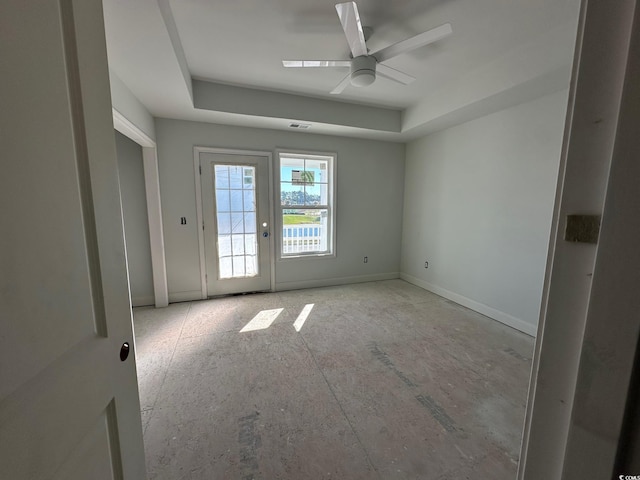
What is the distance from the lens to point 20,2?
0.45 m

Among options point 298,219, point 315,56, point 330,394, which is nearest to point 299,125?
point 315,56

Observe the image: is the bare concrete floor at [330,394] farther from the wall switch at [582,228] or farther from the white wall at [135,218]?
the wall switch at [582,228]

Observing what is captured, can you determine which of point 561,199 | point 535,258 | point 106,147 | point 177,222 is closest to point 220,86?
point 177,222

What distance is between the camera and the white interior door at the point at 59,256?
16.6 inches

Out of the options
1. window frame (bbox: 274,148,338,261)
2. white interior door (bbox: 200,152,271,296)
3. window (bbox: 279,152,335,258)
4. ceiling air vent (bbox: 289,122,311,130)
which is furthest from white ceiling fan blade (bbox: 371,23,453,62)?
white interior door (bbox: 200,152,271,296)

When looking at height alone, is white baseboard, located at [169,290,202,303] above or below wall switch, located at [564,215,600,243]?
below

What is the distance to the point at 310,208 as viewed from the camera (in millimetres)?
4098

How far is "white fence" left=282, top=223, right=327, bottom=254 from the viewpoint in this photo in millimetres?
4043

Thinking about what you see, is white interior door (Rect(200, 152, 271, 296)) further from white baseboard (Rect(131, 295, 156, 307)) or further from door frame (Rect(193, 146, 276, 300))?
white baseboard (Rect(131, 295, 156, 307))

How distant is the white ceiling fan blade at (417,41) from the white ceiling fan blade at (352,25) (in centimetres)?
15

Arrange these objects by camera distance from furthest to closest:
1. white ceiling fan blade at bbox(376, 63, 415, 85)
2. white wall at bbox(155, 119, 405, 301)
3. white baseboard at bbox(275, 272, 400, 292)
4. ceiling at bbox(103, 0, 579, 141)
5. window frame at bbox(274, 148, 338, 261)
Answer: white baseboard at bbox(275, 272, 400, 292)
window frame at bbox(274, 148, 338, 261)
white wall at bbox(155, 119, 405, 301)
white ceiling fan blade at bbox(376, 63, 415, 85)
ceiling at bbox(103, 0, 579, 141)

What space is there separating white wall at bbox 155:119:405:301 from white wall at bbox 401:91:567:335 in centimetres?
52

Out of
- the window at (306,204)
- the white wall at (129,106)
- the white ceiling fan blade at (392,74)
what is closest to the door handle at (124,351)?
the white wall at (129,106)

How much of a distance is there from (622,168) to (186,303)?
4010 millimetres
